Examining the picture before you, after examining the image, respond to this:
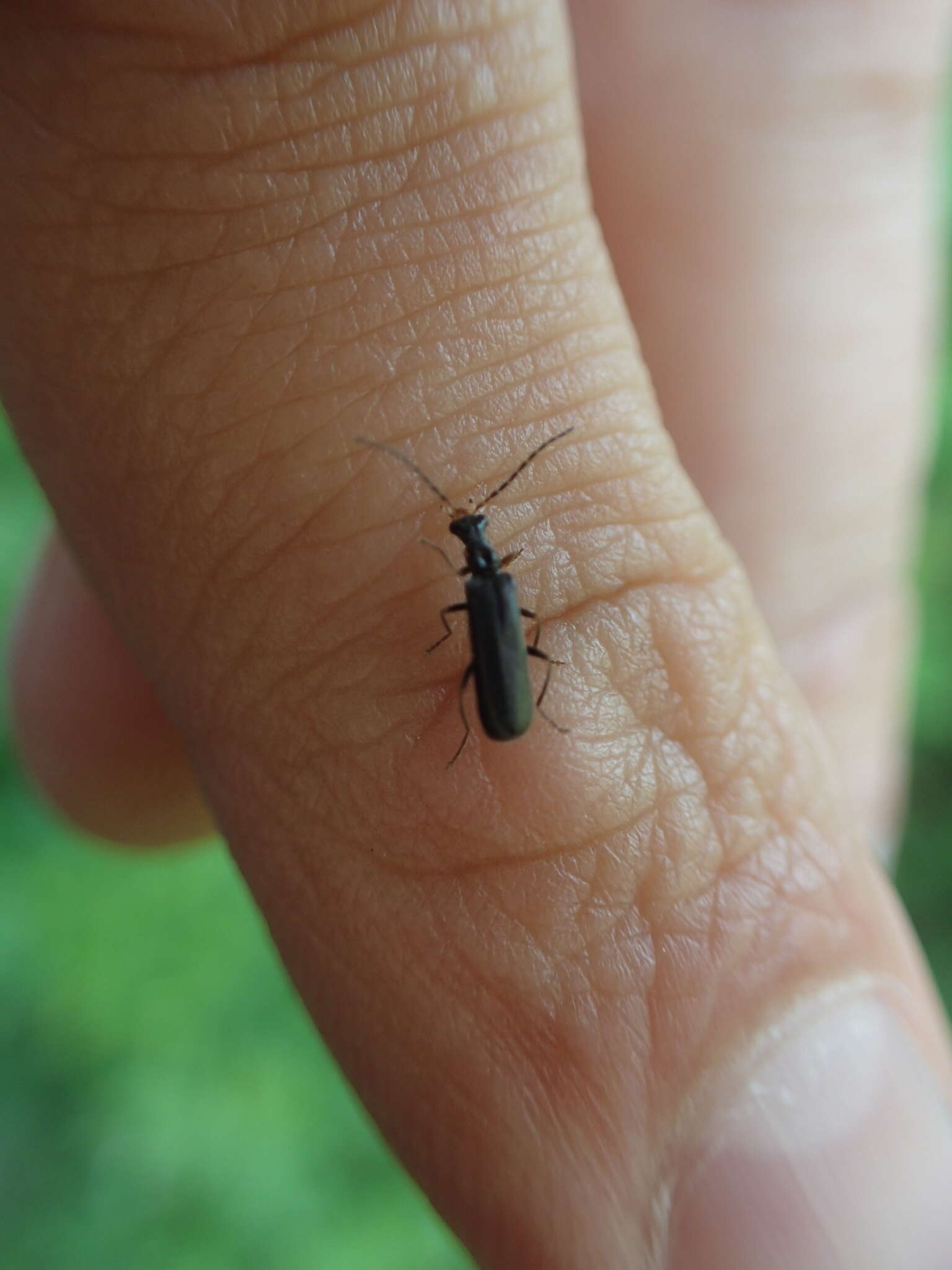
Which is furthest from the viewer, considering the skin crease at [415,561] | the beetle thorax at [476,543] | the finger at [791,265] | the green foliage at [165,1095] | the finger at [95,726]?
the green foliage at [165,1095]

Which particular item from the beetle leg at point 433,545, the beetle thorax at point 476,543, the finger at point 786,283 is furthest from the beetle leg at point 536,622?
the finger at point 786,283

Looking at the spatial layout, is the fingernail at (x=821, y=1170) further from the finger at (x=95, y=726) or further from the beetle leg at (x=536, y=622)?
the finger at (x=95, y=726)

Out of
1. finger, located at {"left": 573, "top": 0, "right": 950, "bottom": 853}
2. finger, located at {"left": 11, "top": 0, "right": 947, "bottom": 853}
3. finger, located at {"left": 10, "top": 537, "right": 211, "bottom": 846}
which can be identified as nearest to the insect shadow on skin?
finger, located at {"left": 10, "top": 537, "right": 211, "bottom": 846}

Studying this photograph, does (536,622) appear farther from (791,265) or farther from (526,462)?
(791,265)

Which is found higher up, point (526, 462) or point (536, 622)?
point (526, 462)

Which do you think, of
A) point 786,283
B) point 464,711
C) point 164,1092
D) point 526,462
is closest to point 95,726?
point 164,1092

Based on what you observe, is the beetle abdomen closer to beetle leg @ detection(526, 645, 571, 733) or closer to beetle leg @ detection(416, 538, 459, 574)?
beetle leg @ detection(526, 645, 571, 733)
